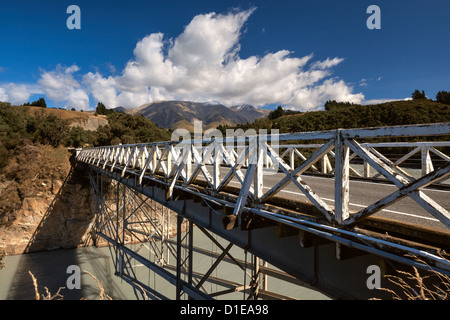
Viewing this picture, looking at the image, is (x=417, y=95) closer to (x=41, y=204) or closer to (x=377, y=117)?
(x=377, y=117)

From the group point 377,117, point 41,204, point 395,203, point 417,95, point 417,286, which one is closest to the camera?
point 417,286

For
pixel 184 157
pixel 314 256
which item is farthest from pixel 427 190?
pixel 184 157

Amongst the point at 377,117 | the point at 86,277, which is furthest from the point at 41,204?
the point at 377,117

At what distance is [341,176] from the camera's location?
7.57 feet

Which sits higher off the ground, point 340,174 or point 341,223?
point 340,174

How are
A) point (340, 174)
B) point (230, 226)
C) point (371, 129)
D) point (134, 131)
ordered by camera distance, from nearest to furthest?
point (371, 129)
point (340, 174)
point (230, 226)
point (134, 131)

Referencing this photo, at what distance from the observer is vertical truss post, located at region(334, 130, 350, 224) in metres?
2.30

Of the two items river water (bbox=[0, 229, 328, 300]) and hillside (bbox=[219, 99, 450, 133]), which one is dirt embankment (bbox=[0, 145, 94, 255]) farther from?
hillside (bbox=[219, 99, 450, 133])

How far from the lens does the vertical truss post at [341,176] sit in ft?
7.54

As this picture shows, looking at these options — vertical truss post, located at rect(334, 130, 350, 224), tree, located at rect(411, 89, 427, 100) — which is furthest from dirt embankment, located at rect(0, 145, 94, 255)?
tree, located at rect(411, 89, 427, 100)

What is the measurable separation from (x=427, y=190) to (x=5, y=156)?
25.7 meters

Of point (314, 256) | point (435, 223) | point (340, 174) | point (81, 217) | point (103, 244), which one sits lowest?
point (103, 244)

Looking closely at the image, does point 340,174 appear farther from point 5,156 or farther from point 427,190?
point 5,156

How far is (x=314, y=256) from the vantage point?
2.97 meters
